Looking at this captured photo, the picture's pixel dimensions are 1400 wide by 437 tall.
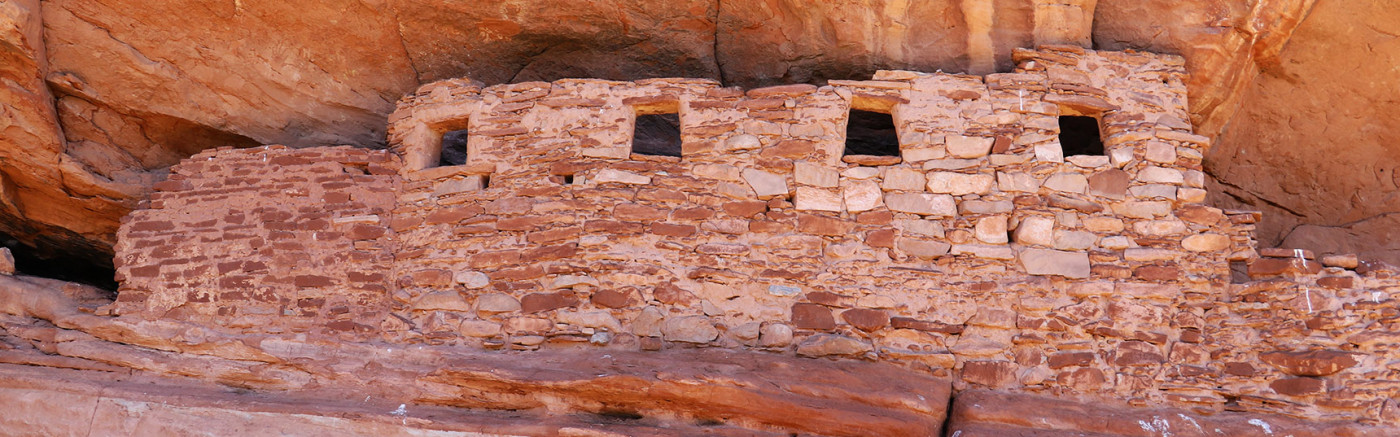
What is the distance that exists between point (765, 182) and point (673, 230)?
576 mm

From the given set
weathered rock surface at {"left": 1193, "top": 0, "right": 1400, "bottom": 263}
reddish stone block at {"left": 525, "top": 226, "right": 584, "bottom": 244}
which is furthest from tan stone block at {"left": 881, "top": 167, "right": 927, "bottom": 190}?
weathered rock surface at {"left": 1193, "top": 0, "right": 1400, "bottom": 263}

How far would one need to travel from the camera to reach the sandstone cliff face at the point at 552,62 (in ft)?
21.7

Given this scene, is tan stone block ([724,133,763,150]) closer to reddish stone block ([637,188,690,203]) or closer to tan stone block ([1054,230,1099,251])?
reddish stone block ([637,188,690,203])

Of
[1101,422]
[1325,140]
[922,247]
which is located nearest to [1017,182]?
[922,247]

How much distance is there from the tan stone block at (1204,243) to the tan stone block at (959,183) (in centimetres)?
109

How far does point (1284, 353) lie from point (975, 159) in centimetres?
184

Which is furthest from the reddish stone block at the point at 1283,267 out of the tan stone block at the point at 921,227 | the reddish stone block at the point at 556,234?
the reddish stone block at the point at 556,234

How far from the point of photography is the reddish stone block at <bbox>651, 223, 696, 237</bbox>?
6031 mm

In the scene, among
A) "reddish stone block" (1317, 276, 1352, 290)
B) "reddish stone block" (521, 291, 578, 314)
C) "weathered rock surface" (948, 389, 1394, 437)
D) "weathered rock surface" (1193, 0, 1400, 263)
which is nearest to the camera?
"weathered rock surface" (948, 389, 1394, 437)

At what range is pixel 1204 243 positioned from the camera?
19.8 ft

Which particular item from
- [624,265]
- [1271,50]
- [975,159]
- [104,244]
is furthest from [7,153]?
[1271,50]

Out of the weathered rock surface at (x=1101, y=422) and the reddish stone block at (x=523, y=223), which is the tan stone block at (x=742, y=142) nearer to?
the reddish stone block at (x=523, y=223)

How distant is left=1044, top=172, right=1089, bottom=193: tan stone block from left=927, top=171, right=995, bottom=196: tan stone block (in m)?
0.33

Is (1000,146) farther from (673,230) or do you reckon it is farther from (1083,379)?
(673,230)
